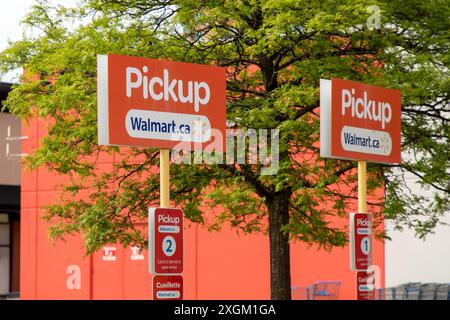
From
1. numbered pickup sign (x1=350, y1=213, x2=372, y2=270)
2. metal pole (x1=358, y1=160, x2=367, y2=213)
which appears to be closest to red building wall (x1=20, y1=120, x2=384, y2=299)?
metal pole (x1=358, y1=160, x2=367, y2=213)

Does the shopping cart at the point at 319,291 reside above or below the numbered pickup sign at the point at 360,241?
below

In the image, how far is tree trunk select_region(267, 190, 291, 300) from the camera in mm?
19828

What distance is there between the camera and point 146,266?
1355 inches

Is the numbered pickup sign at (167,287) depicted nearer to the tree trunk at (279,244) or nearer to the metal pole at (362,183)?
the metal pole at (362,183)

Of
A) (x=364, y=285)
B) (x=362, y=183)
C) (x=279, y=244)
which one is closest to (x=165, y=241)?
(x=364, y=285)

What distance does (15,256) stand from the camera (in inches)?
2061

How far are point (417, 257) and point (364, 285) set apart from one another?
569 inches

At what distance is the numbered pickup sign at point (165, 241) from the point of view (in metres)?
12.5

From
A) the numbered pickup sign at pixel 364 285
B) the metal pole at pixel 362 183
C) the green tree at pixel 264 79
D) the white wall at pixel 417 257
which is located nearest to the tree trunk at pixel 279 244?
the green tree at pixel 264 79

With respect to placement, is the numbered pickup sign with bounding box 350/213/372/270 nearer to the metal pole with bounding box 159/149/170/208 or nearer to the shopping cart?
the metal pole with bounding box 159/149/170/208

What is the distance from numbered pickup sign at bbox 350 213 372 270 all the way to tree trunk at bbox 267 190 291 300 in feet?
15.8

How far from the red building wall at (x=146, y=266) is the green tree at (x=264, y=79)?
9020mm

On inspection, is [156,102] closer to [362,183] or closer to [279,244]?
[362,183]
